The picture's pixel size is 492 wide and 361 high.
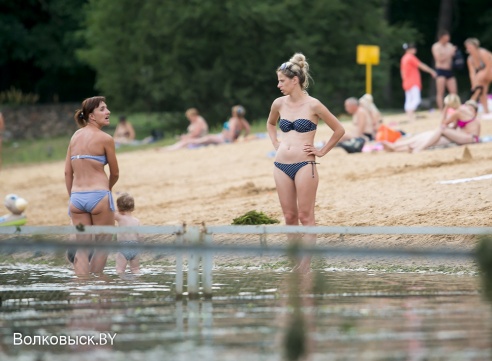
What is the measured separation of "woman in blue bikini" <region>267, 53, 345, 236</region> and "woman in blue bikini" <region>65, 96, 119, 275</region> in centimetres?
156

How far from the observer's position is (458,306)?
8.99 m

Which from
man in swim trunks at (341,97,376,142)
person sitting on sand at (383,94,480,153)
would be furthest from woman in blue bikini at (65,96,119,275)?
man in swim trunks at (341,97,376,142)

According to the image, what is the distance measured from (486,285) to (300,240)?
3424 mm

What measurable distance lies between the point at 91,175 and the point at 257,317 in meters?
2.95

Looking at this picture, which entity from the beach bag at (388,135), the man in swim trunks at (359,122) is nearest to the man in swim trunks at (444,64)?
the man in swim trunks at (359,122)

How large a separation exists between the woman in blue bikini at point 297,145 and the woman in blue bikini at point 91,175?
5.11 ft

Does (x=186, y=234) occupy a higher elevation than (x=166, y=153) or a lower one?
lower

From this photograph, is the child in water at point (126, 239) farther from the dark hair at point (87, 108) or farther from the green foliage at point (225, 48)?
the green foliage at point (225, 48)

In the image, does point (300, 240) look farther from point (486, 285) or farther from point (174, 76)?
point (174, 76)

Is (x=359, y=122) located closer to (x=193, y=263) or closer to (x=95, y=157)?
(x=95, y=157)

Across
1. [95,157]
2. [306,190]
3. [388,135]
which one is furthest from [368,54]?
[95,157]

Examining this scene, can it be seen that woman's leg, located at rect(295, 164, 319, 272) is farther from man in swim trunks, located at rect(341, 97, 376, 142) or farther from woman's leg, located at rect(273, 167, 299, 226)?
man in swim trunks, located at rect(341, 97, 376, 142)

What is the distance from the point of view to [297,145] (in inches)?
449

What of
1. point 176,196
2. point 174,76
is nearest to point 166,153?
point 176,196
